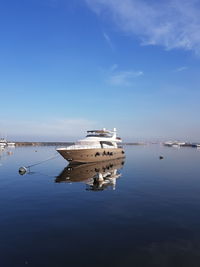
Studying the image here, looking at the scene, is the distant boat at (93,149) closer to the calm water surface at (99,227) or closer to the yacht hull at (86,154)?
the yacht hull at (86,154)

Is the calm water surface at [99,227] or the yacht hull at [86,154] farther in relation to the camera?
the yacht hull at [86,154]

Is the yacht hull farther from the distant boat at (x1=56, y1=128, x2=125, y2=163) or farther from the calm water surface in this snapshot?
the calm water surface

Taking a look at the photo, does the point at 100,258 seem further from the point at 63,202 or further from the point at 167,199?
the point at 167,199

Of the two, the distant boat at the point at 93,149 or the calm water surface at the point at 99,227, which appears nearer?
the calm water surface at the point at 99,227

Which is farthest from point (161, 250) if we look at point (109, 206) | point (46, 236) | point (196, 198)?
point (196, 198)

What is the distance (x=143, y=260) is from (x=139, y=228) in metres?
4.62

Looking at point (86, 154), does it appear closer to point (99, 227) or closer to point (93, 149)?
point (93, 149)

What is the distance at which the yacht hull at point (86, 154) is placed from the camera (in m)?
52.1

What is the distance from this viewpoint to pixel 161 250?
43.0 ft

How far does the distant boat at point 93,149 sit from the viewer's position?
173ft

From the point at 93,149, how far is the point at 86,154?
2917 millimetres

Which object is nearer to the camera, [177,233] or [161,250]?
[161,250]

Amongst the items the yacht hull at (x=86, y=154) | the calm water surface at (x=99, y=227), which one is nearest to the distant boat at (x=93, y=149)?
the yacht hull at (x=86, y=154)

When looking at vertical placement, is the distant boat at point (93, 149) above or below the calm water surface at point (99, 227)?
above
